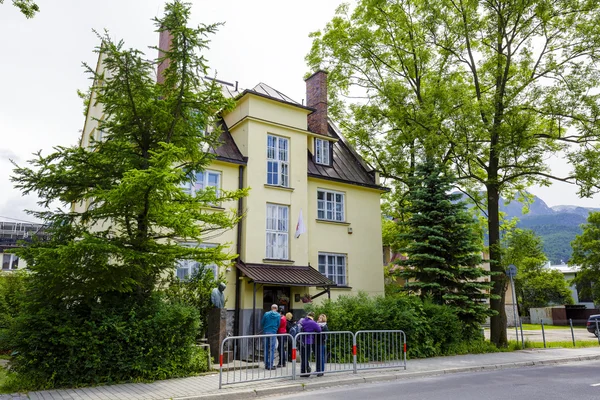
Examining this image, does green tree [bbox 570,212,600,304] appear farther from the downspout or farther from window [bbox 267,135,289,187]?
the downspout

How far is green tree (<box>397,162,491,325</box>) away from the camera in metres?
18.0

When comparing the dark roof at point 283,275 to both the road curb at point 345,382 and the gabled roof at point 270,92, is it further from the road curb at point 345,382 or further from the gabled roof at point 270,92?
the gabled roof at point 270,92

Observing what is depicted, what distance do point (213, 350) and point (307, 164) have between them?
33.9ft

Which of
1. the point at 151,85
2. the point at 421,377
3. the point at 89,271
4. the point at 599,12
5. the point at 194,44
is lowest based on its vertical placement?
the point at 421,377

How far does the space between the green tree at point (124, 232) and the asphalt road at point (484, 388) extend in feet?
13.0

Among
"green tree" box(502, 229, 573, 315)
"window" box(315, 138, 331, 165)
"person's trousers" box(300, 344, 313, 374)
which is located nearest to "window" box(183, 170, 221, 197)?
"window" box(315, 138, 331, 165)

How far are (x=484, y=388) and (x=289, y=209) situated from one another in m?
11.0

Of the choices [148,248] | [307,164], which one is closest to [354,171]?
[307,164]

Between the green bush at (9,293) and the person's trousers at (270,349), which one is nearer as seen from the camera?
the person's trousers at (270,349)

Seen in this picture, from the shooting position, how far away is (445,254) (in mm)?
18781

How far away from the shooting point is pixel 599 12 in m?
19.0

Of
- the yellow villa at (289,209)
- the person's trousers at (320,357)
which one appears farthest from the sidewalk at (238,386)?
the yellow villa at (289,209)

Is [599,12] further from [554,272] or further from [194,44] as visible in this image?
[554,272]

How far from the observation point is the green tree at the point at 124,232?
955cm
